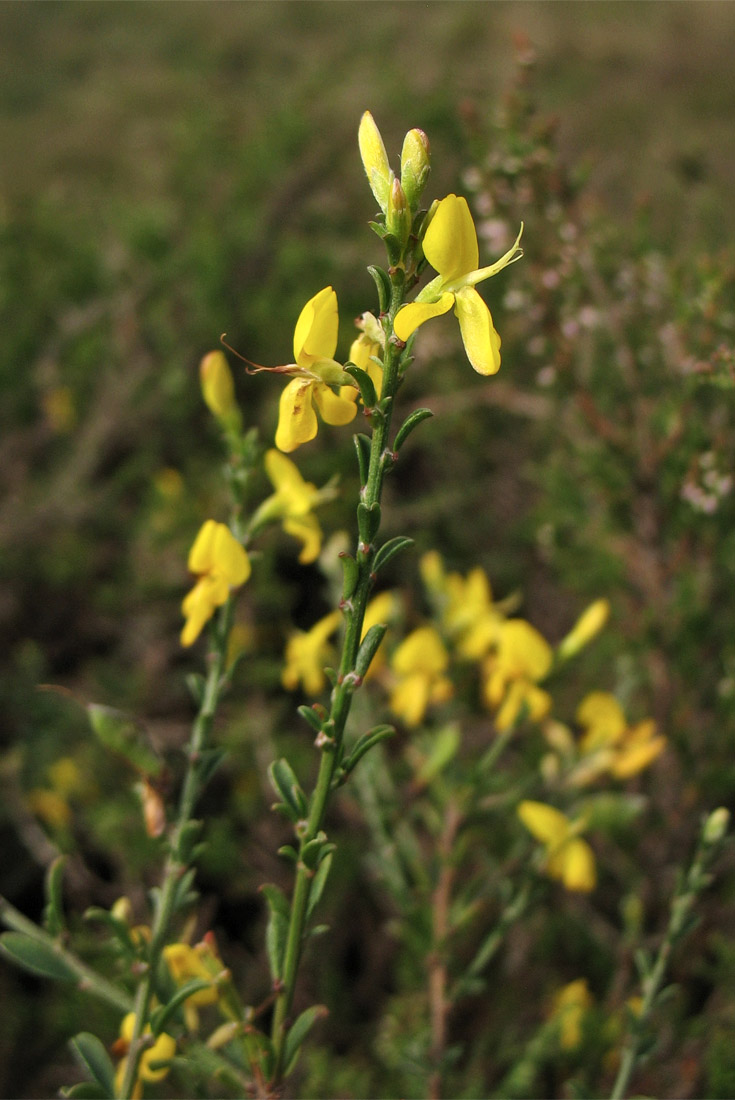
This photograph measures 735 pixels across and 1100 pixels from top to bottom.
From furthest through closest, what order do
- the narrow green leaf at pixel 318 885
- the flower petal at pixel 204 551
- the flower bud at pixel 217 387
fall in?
1. the flower bud at pixel 217 387
2. the flower petal at pixel 204 551
3. the narrow green leaf at pixel 318 885

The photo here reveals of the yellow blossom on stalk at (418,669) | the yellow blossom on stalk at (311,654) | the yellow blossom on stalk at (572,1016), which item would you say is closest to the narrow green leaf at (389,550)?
the yellow blossom on stalk at (311,654)

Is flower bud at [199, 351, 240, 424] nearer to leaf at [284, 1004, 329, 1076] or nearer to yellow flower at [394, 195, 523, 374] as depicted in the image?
yellow flower at [394, 195, 523, 374]

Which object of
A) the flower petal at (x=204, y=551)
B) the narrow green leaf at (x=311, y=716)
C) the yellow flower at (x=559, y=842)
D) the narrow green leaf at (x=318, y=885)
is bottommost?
the yellow flower at (x=559, y=842)

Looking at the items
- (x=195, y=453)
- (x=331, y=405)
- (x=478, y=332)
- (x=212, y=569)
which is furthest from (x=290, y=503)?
(x=195, y=453)

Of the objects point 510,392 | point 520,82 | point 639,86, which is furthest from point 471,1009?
point 639,86

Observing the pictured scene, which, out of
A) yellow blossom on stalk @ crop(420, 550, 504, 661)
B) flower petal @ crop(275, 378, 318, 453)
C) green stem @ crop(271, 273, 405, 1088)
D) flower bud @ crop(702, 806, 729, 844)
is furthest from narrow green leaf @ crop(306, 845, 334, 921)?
yellow blossom on stalk @ crop(420, 550, 504, 661)

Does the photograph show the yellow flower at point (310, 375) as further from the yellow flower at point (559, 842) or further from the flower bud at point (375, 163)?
the yellow flower at point (559, 842)
